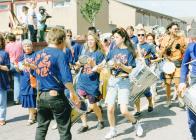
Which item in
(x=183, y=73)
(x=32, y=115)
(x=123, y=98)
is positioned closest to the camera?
(x=183, y=73)

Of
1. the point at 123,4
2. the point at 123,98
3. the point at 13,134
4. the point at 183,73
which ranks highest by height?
the point at 123,4

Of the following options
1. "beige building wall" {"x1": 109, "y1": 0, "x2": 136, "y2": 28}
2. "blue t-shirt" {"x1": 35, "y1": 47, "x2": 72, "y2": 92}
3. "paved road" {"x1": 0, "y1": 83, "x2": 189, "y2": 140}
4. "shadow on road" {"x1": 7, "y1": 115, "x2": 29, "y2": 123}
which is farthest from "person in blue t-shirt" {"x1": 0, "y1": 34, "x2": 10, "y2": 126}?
"beige building wall" {"x1": 109, "y1": 0, "x2": 136, "y2": 28}

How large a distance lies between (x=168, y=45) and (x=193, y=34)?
3.83 m

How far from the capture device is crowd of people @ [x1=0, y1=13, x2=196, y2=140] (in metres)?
5.24

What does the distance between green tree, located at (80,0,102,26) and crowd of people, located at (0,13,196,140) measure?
83.8ft

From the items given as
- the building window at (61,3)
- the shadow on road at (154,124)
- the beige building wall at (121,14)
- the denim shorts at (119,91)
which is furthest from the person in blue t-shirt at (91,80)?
the beige building wall at (121,14)

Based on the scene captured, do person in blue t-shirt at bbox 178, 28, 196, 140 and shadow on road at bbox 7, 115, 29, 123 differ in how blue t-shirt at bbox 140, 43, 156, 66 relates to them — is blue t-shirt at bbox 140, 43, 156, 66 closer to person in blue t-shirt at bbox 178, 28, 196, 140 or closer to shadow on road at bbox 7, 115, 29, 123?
shadow on road at bbox 7, 115, 29, 123

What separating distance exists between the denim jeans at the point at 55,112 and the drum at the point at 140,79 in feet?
6.01

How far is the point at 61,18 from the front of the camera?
3728cm

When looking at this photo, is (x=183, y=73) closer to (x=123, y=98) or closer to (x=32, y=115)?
(x=123, y=98)

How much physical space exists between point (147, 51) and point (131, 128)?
2.66 m

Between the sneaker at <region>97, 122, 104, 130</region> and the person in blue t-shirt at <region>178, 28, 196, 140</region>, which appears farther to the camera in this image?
the sneaker at <region>97, 122, 104, 130</region>


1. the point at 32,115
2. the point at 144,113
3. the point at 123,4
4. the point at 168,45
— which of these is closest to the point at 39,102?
the point at 32,115

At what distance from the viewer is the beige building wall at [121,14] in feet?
161
